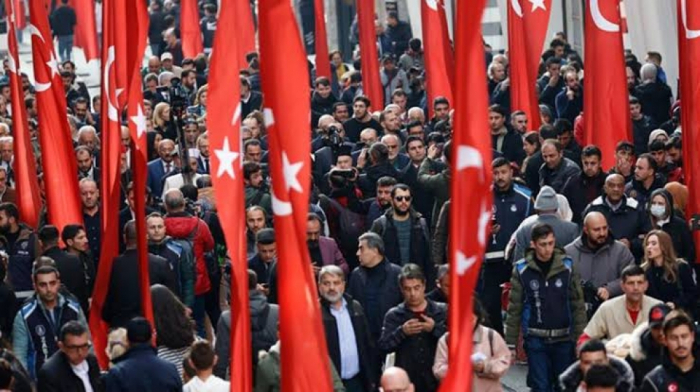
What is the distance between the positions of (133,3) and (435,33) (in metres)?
10.5

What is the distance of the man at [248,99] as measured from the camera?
2514 centimetres

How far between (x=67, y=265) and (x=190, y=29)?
16598 millimetres

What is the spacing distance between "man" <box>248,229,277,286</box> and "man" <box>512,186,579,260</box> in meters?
1.85

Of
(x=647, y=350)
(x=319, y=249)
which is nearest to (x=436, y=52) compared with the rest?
(x=319, y=249)

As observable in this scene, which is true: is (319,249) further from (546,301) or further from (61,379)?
(61,379)

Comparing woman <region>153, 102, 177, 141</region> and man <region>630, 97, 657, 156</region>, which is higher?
woman <region>153, 102, 177, 141</region>

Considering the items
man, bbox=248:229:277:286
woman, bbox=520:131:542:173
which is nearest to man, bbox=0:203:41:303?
man, bbox=248:229:277:286

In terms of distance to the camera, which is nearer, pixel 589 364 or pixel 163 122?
pixel 589 364

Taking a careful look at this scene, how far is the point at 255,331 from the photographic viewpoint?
44.1 feet

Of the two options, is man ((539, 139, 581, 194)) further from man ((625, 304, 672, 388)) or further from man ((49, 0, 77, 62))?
man ((49, 0, 77, 62))

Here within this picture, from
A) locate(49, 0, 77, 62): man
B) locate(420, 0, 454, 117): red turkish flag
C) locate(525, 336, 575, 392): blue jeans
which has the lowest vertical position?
locate(525, 336, 575, 392): blue jeans

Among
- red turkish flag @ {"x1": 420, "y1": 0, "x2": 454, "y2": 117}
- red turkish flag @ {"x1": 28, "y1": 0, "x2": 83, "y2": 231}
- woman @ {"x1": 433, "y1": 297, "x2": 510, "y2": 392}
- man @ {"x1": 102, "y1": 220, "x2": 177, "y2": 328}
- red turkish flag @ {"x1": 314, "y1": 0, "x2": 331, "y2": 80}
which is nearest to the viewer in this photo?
woman @ {"x1": 433, "y1": 297, "x2": 510, "y2": 392}

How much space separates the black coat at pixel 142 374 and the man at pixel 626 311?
9.76ft

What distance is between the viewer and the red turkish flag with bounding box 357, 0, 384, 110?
27031 millimetres
